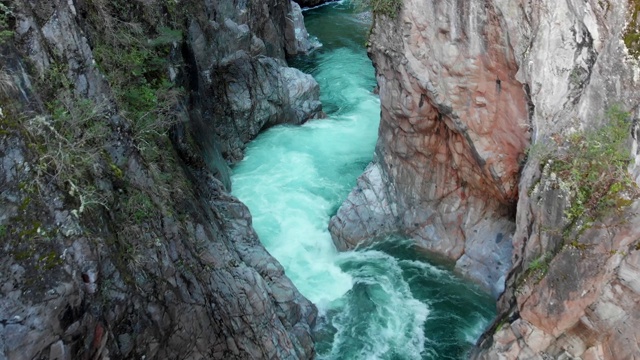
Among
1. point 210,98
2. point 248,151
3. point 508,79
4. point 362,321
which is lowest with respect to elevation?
point 362,321

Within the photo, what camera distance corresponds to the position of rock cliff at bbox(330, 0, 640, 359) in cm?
757

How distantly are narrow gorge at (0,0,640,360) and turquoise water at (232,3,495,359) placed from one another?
6cm

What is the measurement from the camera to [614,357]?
25.0ft

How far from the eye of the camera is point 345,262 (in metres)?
12.8

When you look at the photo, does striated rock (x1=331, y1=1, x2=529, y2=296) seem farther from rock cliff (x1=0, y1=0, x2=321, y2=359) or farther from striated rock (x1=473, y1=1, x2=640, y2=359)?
rock cliff (x1=0, y1=0, x2=321, y2=359)

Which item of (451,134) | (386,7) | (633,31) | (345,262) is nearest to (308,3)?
(386,7)

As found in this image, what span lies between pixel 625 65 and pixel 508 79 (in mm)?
2747

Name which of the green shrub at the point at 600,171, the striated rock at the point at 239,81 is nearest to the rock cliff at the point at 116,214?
the striated rock at the point at 239,81

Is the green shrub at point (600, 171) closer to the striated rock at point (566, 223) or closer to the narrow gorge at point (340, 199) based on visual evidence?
the narrow gorge at point (340, 199)

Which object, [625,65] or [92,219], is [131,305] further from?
[625,65]

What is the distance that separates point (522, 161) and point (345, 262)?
4.77m

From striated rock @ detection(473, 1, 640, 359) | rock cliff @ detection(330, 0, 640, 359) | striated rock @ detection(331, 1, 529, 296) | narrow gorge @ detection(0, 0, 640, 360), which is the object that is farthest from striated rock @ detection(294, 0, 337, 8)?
striated rock @ detection(473, 1, 640, 359)

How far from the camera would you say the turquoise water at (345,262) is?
420 inches

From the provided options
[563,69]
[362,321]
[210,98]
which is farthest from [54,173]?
[210,98]
